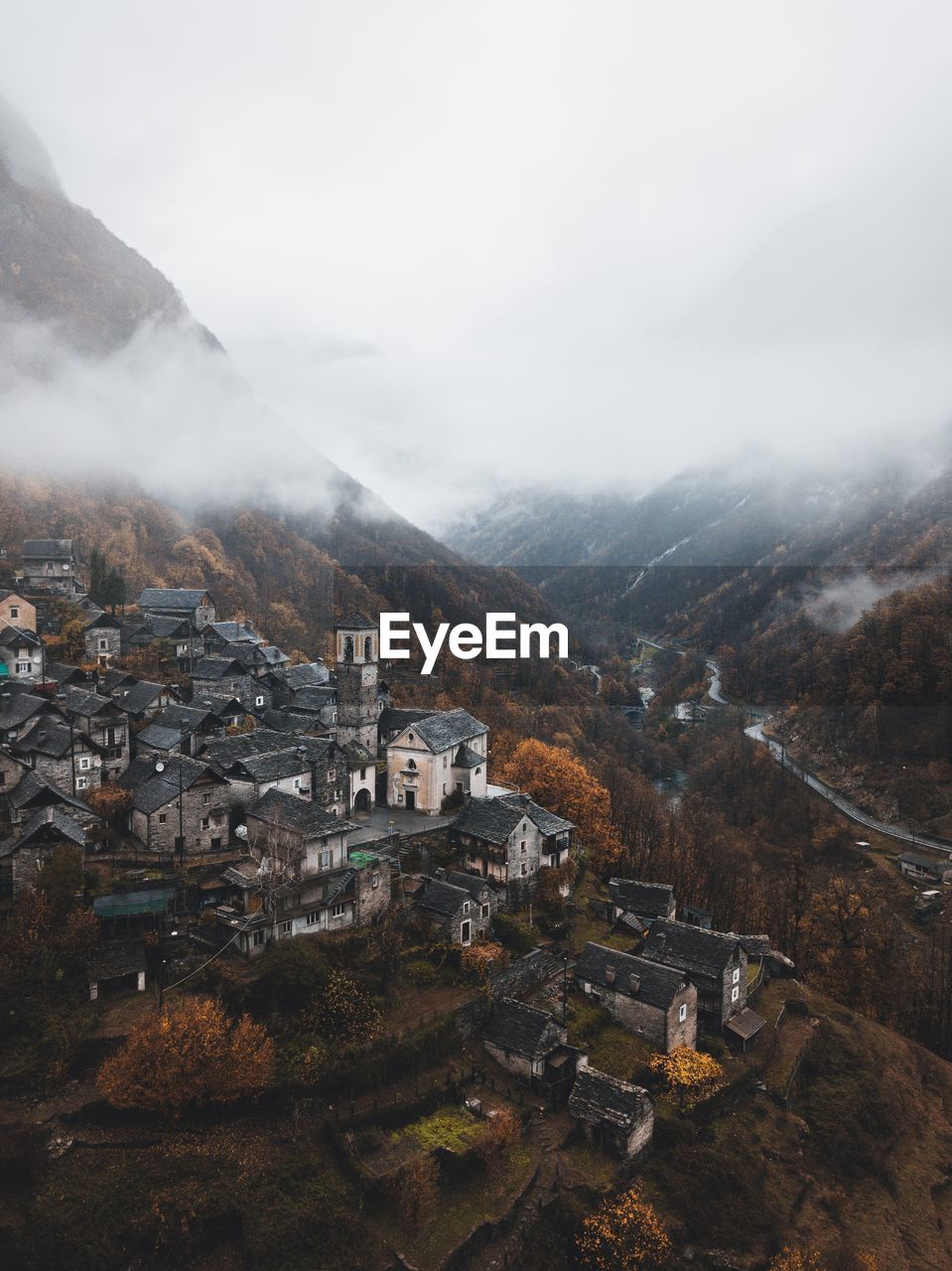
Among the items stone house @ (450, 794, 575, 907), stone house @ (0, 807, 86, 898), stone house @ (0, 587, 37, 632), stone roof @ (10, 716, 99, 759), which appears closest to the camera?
stone house @ (0, 807, 86, 898)

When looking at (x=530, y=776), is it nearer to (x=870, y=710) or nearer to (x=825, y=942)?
(x=825, y=942)

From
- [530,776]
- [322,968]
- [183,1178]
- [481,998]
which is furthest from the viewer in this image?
[530,776]

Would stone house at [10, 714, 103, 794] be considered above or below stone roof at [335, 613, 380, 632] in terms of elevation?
below

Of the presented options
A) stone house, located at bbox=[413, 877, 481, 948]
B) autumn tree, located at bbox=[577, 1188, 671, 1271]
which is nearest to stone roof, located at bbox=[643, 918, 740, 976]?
stone house, located at bbox=[413, 877, 481, 948]

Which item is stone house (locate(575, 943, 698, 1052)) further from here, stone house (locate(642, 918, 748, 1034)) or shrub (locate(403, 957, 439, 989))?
shrub (locate(403, 957, 439, 989))

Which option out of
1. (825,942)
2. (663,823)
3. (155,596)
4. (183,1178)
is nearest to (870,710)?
(663,823)

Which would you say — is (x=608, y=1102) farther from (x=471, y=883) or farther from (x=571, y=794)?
(x=571, y=794)

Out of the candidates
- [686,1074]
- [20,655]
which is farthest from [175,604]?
[686,1074]
